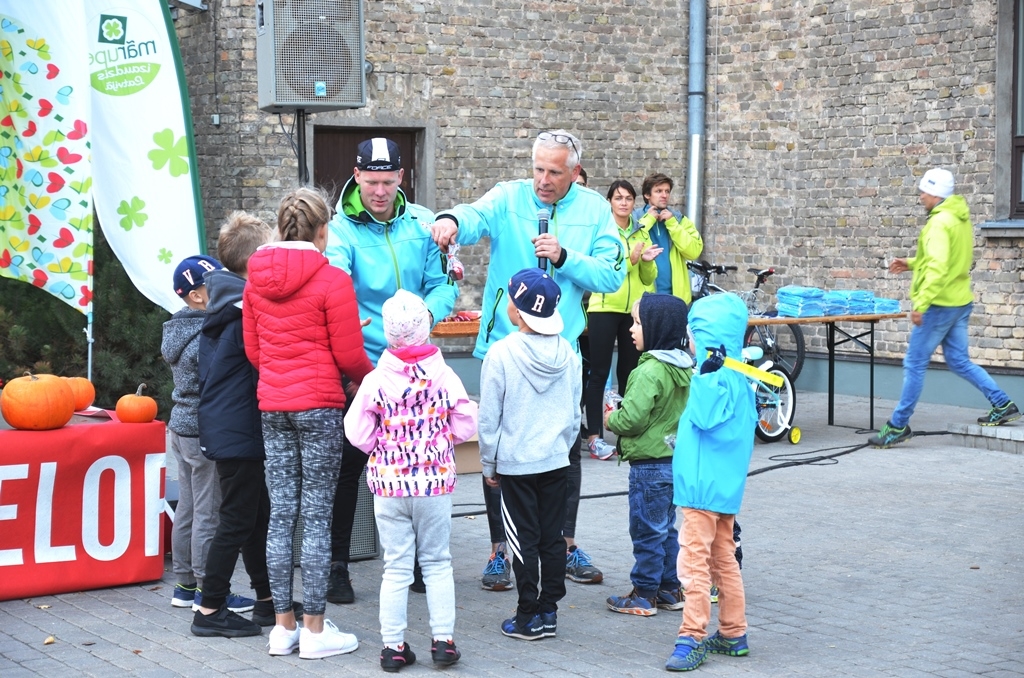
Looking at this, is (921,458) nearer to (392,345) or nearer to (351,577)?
(351,577)

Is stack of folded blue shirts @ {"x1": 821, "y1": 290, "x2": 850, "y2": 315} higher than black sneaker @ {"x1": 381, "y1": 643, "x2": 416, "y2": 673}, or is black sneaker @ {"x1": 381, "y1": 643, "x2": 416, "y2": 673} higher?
stack of folded blue shirts @ {"x1": 821, "y1": 290, "x2": 850, "y2": 315}

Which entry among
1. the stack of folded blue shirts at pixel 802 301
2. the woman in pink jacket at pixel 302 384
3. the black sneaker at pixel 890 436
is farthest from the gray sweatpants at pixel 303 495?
the stack of folded blue shirts at pixel 802 301

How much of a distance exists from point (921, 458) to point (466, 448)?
11.6 feet

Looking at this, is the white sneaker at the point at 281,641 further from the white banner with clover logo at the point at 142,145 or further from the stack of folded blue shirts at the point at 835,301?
the stack of folded blue shirts at the point at 835,301

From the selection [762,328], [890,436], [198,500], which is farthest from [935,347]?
[198,500]

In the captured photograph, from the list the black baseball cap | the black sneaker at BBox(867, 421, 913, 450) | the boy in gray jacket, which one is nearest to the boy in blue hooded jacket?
the boy in gray jacket

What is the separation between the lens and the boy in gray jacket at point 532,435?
5496mm

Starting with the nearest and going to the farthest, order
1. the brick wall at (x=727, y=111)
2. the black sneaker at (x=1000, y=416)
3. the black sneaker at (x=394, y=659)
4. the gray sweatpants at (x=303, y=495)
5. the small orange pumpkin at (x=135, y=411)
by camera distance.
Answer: the black sneaker at (x=394, y=659)
the gray sweatpants at (x=303, y=495)
the small orange pumpkin at (x=135, y=411)
the black sneaker at (x=1000, y=416)
the brick wall at (x=727, y=111)

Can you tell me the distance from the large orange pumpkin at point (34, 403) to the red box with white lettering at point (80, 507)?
0.06 m

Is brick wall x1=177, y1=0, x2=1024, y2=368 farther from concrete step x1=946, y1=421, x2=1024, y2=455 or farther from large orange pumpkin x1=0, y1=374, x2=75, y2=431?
large orange pumpkin x1=0, y1=374, x2=75, y2=431

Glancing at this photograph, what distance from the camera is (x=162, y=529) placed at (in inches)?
258

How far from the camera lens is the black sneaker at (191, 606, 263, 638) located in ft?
18.5

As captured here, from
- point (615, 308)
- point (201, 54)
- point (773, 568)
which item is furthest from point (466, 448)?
point (201, 54)

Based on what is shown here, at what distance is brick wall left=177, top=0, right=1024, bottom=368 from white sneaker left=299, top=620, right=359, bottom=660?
819 centimetres
